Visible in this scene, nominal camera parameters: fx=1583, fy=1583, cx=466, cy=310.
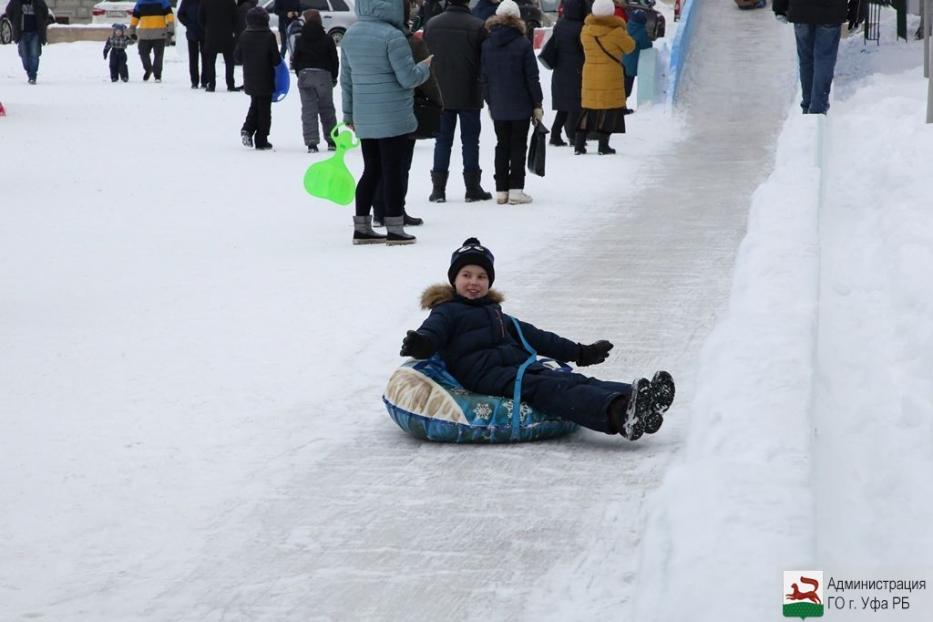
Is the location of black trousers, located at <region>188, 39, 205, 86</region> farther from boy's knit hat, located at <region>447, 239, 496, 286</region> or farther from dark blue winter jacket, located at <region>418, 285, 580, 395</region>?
dark blue winter jacket, located at <region>418, 285, 580, 395</region>

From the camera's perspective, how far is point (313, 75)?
16953 millimetres

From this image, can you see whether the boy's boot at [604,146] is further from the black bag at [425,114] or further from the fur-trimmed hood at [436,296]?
the fur-trimmed hood at [436,296]

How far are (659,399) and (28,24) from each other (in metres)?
20.2

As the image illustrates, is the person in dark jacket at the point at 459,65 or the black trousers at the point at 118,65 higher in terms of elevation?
the person in dark jacket at the point at 459,65

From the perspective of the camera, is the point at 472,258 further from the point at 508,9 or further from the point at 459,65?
the point at 508,9

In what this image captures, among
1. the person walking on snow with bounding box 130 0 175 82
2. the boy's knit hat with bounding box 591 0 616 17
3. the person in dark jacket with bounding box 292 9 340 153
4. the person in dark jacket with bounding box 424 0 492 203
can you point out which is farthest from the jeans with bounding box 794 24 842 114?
the person walking on snow with bounding box 130 0 175 82

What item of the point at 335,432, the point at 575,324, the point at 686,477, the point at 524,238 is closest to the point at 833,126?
the point at 524,238

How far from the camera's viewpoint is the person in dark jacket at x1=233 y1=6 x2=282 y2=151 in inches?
673

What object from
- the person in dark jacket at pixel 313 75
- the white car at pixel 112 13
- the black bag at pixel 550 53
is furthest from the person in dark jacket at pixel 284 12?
the black bag at pixel 550 53

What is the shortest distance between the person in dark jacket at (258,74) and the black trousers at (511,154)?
4.91 m

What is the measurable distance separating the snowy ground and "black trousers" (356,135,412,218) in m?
0.34

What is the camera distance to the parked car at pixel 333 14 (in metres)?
30.2

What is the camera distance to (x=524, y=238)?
10.6 meters

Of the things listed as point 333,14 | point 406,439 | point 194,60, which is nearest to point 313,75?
point 194,60
